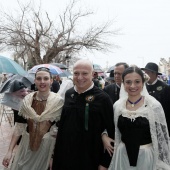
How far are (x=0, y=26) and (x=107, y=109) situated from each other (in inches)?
818

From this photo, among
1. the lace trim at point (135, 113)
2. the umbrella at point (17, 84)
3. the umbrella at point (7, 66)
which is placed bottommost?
the lace trim at point (135, 113)

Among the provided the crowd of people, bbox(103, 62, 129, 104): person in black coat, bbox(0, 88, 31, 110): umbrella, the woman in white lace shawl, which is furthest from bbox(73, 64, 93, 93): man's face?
bbox(103, 62, 129, 104): person in black coat

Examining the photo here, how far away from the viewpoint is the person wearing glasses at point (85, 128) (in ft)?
9.08

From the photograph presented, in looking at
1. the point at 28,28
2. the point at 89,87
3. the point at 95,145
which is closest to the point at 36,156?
the point at 95,145

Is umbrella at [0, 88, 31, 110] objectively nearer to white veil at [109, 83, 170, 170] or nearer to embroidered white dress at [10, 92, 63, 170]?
embroidered white dress at [10, 92, 63, 170]

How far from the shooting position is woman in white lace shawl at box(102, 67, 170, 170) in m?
2.68

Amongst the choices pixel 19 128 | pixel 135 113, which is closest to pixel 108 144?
pixel 135 113

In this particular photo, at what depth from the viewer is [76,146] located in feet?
9.16

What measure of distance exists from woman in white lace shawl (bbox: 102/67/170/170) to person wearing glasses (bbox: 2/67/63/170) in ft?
2.18

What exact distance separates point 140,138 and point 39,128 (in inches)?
44.0

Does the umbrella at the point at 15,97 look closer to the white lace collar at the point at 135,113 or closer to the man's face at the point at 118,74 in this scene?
the man's face at the point at 118,74

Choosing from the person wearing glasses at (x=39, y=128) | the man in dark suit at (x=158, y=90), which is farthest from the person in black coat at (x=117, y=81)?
the person wearing glasses at (x=39, y=128)

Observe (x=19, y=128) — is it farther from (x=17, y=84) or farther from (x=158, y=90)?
(x=158, y=90)

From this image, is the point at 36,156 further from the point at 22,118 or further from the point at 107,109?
the point at 107,109
